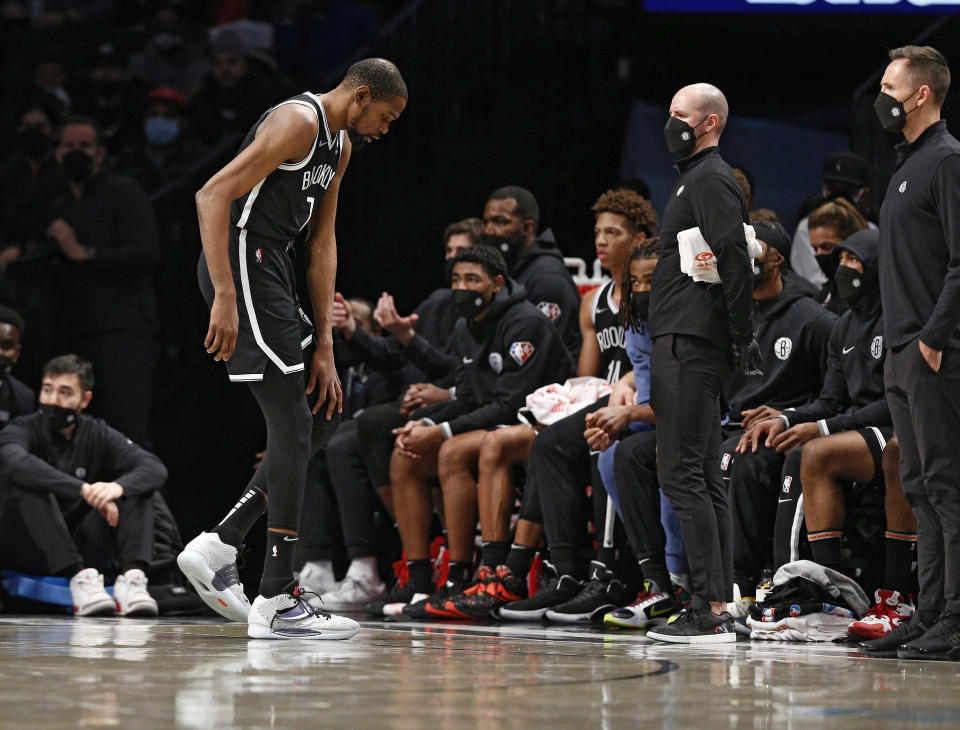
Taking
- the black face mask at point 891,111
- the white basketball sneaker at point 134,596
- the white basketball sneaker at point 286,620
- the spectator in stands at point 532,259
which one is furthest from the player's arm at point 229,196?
the spectator in stands at point 532,259

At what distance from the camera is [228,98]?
32.2 ft

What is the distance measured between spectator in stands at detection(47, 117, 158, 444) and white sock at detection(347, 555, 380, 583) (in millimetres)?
1614

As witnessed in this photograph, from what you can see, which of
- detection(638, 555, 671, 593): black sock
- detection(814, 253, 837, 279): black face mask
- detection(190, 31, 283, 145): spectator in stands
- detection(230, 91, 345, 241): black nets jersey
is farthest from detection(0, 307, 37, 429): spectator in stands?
detection(814, 253, 837, 279): black face mask

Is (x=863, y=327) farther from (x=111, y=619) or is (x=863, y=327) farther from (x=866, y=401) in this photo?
(x=111, y=619)

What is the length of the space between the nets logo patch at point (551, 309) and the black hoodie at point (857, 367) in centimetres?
167

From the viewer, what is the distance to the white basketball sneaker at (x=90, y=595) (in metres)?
6.03

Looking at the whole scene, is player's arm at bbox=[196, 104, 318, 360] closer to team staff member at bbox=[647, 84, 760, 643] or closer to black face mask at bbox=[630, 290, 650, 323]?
team staff member at bbox=[647, 84, 760, 643]

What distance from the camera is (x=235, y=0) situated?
37.6 feet

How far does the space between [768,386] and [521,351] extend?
119 cm

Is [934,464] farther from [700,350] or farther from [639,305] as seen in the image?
[639,305]

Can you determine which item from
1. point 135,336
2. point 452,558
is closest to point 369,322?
point 135,336

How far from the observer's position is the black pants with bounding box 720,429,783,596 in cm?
530

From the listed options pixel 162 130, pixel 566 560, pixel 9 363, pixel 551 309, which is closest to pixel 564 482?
pixel 566 560

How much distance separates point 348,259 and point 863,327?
4508 mm
